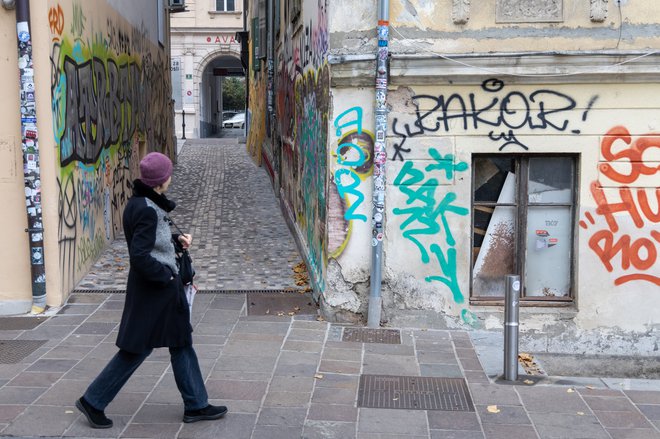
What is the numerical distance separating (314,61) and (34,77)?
10.2 feet

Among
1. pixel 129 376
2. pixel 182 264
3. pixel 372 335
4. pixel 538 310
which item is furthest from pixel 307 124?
pixel 129 376

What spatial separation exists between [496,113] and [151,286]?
420 cm

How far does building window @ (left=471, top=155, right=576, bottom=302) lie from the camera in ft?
26.4

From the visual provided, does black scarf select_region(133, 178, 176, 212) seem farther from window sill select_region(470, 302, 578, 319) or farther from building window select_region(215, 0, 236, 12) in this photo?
building window select_region(215, 0, 236, 12)

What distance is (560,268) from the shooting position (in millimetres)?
8180

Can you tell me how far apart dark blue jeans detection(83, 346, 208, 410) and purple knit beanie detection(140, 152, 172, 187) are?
108 cm

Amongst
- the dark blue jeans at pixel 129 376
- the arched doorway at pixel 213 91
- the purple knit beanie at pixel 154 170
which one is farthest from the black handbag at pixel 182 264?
the arched doorway at pixel 213 91

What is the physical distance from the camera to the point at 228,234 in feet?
40.7

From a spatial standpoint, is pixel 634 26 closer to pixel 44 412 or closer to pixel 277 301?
pixel 277 301

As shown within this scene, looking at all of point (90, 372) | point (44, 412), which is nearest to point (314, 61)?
point (90, 372)

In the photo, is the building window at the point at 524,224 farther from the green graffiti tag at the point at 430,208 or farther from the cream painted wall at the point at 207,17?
the cream painted wall at the point at 207,17

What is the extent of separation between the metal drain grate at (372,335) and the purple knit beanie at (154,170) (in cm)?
312

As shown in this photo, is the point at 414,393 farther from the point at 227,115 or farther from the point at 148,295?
the point at 227,115

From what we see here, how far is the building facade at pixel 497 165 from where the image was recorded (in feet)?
25.2
